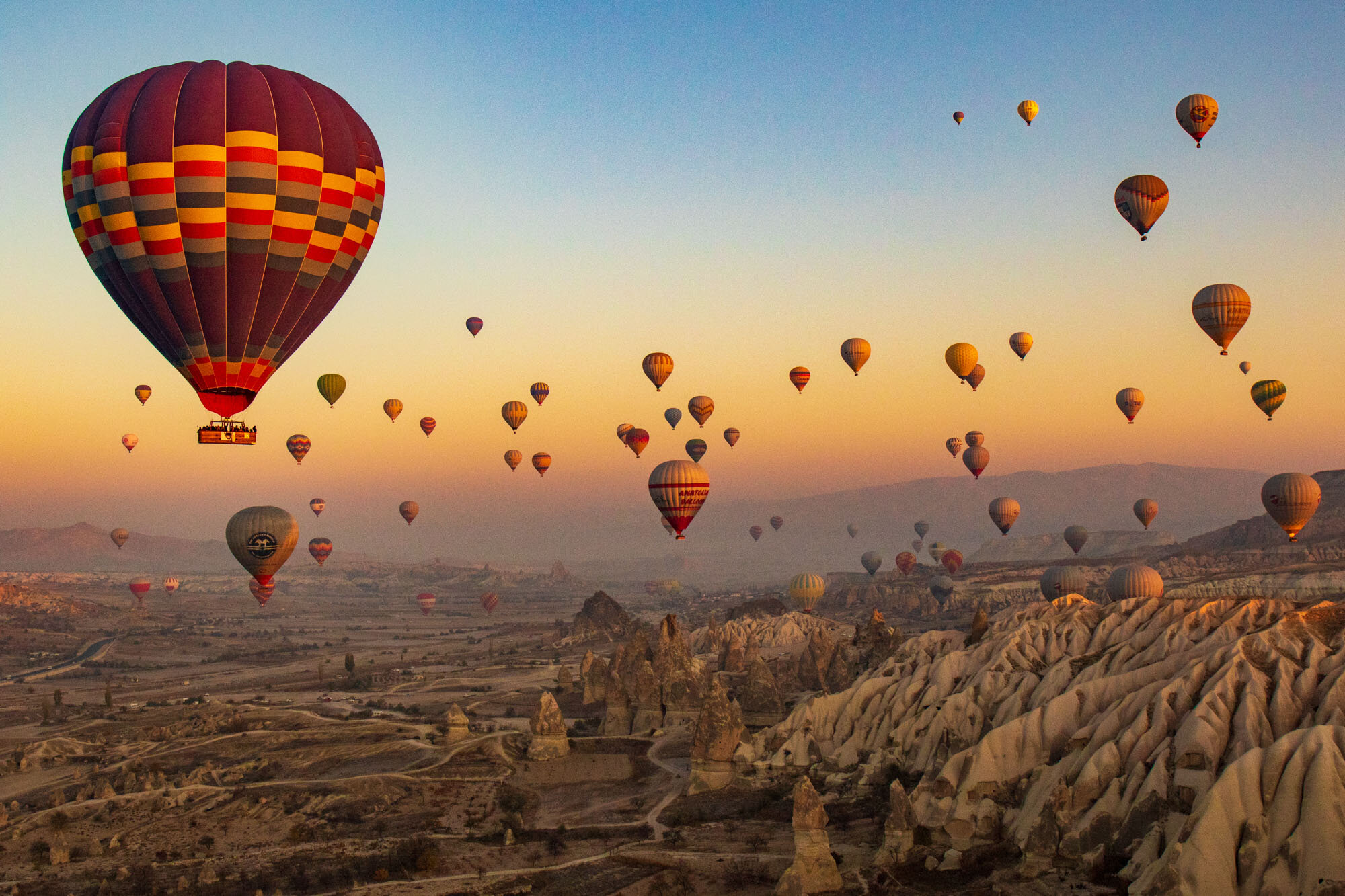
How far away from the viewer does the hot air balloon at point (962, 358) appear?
106562mm

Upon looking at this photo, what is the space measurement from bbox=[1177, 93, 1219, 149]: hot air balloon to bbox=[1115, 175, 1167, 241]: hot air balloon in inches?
150

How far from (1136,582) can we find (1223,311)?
23729 millimetres

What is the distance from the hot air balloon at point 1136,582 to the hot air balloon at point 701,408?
43.6 metres

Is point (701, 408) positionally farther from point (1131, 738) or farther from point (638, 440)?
point (1131, 738)

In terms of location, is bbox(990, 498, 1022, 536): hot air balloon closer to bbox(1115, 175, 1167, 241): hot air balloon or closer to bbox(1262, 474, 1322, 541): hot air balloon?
bbox(1262, 474, 1322, 541): hot air balloon

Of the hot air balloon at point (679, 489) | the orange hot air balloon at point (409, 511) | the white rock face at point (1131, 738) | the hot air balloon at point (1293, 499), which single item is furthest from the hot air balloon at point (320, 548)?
the hot air balloon at point (1293, 499)

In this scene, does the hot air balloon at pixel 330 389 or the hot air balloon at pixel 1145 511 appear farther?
the hot air balloon at pixel 1145 511

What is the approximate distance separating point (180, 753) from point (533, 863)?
4067cm

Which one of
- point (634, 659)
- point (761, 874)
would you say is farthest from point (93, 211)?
point (634, 659)

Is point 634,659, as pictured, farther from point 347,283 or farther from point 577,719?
point 347,283

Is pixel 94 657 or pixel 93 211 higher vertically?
pixel 93 211

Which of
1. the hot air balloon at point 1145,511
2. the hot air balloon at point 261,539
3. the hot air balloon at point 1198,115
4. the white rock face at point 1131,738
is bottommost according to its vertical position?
the white rock face at point 1131,738

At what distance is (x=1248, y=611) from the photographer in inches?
2238

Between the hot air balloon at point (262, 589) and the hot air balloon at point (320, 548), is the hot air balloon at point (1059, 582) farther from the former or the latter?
the hot air balloon at point (320, 548)
